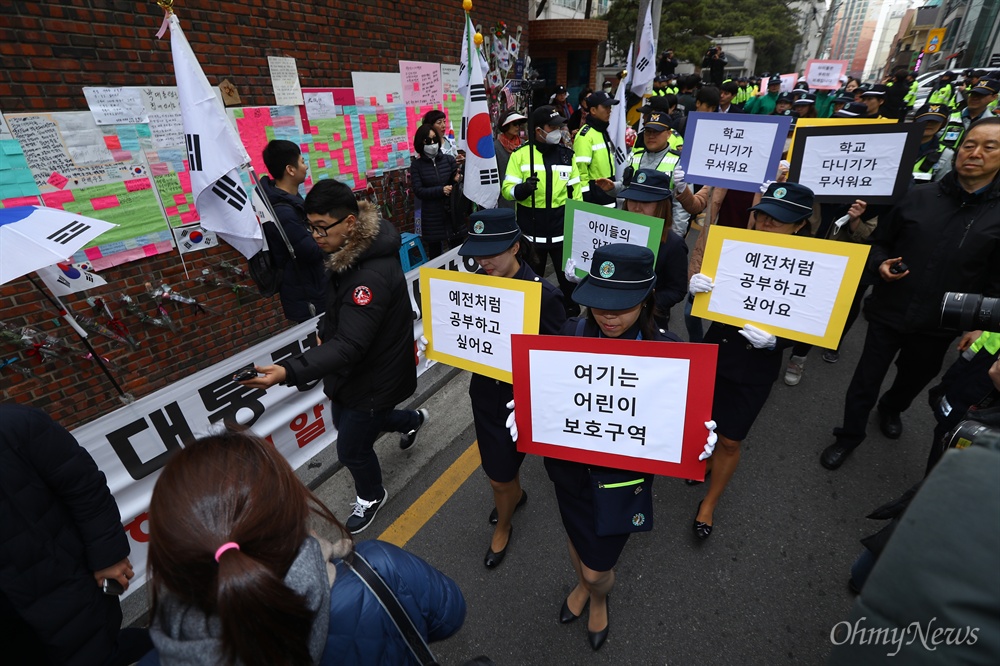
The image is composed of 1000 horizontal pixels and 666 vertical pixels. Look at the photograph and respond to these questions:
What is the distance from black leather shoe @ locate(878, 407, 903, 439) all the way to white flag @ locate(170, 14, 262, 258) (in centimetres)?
505

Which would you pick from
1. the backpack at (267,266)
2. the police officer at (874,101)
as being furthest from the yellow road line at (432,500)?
the police officer at (874,101)

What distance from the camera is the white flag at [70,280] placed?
3.66 meters

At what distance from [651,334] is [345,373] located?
1665mm

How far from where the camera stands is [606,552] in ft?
6.98

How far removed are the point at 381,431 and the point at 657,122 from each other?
14.6 ft

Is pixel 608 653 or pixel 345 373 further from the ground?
pixel 345 373

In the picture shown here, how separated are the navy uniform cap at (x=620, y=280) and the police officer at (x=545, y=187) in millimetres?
3103

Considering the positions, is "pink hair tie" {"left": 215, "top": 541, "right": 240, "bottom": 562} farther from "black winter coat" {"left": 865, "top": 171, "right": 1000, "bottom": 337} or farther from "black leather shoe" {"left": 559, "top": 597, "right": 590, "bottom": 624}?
"black winter coat" {"left": 865, "top": 171, "right": 1000, "bottom": 337}

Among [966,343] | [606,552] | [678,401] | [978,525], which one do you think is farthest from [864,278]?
[978,525]

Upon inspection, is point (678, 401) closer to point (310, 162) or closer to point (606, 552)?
point (606, 552)

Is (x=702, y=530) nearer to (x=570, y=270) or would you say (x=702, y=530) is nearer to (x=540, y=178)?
(x=570, y=270)

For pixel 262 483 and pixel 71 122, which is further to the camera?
pixel 71 122

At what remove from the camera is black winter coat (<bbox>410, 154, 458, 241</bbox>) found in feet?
20.1

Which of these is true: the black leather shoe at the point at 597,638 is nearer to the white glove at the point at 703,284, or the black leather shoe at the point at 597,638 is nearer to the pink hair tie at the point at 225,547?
the white glove at the point at 703,284
